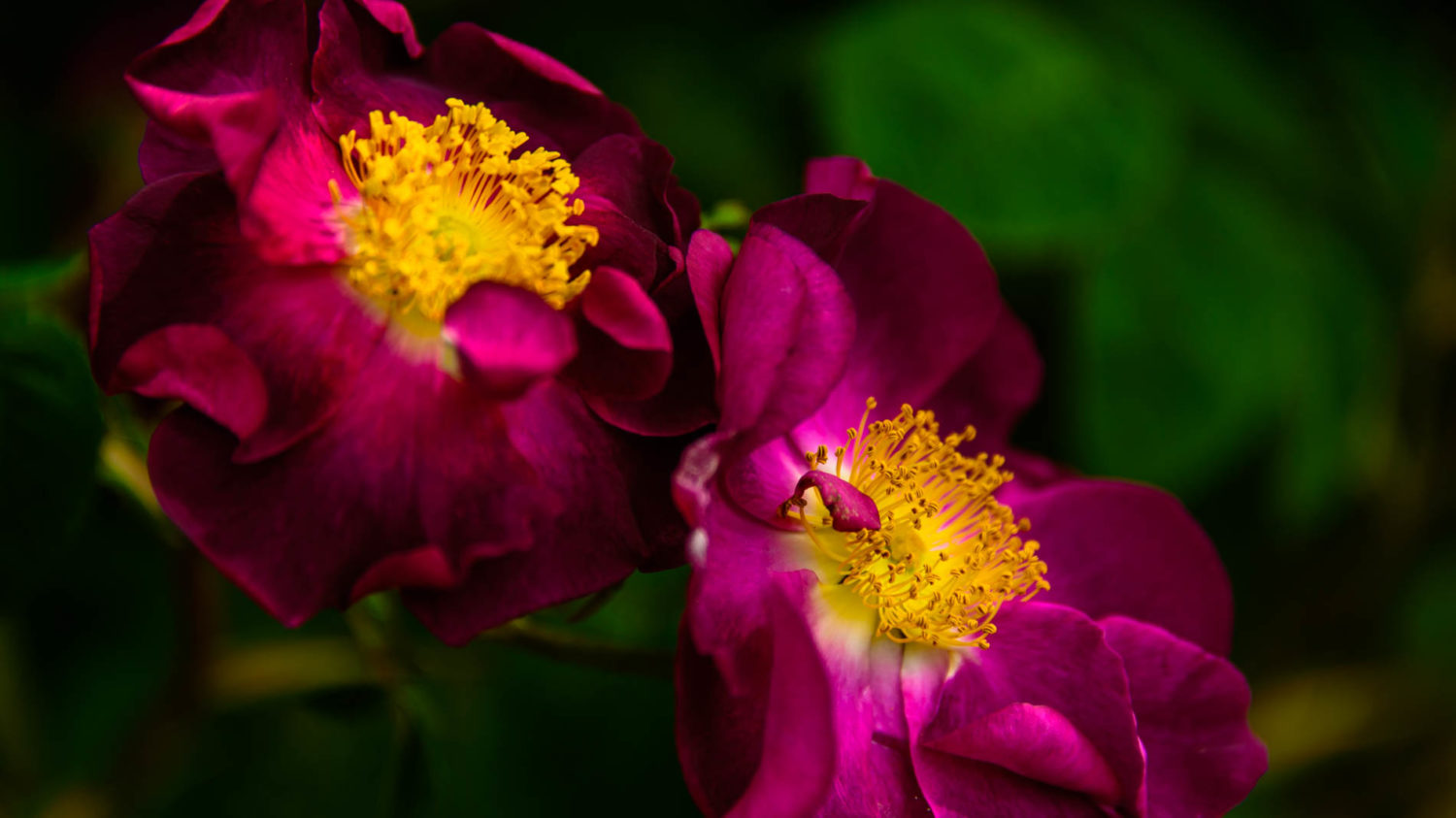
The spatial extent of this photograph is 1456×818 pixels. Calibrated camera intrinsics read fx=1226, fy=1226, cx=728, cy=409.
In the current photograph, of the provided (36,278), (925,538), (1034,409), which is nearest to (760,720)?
(925,538)

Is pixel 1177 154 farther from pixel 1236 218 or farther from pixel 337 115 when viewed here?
pixel 337 115

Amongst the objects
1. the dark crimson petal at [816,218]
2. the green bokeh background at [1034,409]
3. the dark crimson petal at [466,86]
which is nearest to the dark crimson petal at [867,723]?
the green bokeh background at [1034,409]

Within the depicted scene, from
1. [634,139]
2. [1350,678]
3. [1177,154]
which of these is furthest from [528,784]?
[1350,678]

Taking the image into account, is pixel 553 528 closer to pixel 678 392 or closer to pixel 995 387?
pixel 678 392

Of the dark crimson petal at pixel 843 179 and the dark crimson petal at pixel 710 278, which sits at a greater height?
the dark crimson petal at pixel 843 179

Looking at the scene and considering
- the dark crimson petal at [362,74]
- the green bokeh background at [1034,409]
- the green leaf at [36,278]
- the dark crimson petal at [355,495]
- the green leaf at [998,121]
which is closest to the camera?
the dark crimson petal at [355,495]

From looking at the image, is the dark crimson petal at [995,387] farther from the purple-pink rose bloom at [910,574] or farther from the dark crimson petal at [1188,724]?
the dark crimson petal at [1188,724]

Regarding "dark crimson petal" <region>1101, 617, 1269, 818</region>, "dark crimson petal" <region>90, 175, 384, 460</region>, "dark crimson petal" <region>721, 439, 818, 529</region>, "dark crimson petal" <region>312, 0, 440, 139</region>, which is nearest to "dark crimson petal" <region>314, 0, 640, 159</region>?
"dark crimson petal" <region>312, 0, 440, 139</region>

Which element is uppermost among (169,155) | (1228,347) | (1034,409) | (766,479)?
(169,155)
